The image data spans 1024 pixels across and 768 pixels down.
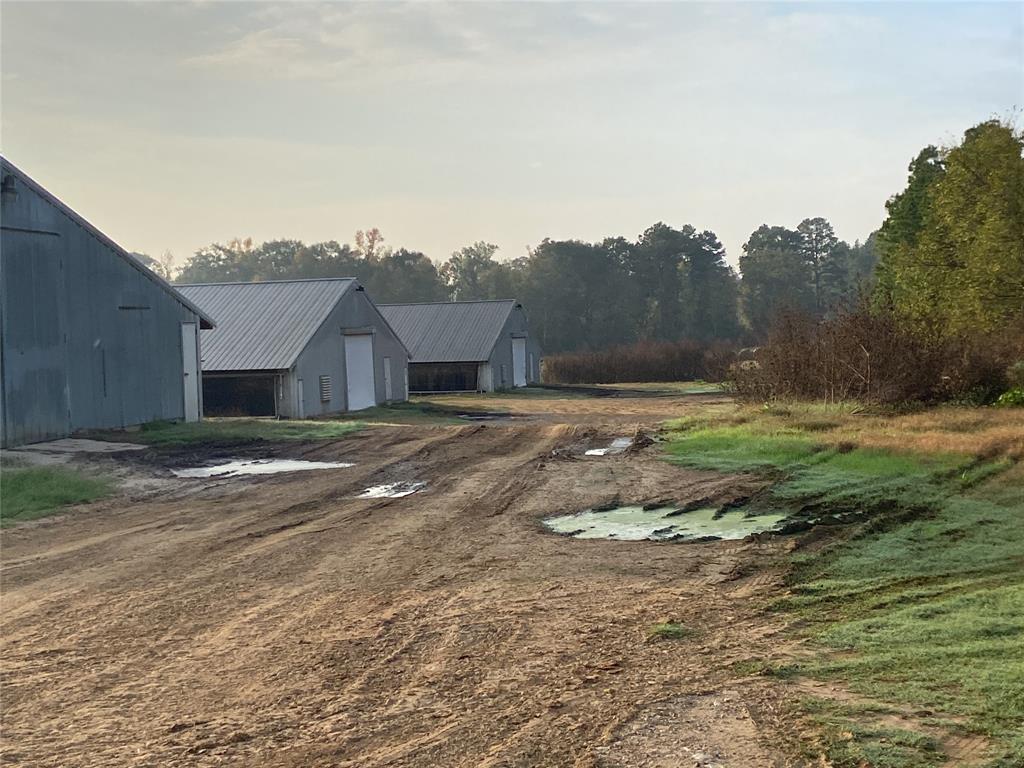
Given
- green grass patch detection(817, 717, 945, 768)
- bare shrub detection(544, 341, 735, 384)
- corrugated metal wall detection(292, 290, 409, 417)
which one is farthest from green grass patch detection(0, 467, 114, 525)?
bare shrub detection(544, 341, 735, 384)

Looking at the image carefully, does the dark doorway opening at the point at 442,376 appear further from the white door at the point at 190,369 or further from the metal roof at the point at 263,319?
the white door at the point at 190,369

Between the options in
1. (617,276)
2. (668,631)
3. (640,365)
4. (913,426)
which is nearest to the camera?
(668,631)

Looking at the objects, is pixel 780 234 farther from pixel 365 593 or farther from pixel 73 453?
pixel 365 593

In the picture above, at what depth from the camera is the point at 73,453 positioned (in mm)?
17344

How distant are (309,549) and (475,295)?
78183mm

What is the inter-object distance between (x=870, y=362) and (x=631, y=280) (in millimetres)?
63022

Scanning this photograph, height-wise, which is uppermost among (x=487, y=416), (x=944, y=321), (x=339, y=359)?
(x=944, y=321)

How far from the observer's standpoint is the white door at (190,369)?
2461 centimetres

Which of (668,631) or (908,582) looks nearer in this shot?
(668,631)

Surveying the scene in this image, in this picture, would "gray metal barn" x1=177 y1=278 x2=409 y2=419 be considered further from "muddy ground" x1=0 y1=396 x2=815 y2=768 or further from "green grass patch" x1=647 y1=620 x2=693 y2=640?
"green grass patch" x1=647 y1=620 x2=693 y2=640

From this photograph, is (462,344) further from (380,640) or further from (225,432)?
(380,640)

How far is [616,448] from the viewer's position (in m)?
18.0

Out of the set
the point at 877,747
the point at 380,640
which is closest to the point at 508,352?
the point at 380,640

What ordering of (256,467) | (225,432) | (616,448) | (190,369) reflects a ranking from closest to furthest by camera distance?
(256,467)
(616,448)
(225,432)
(190,369)
